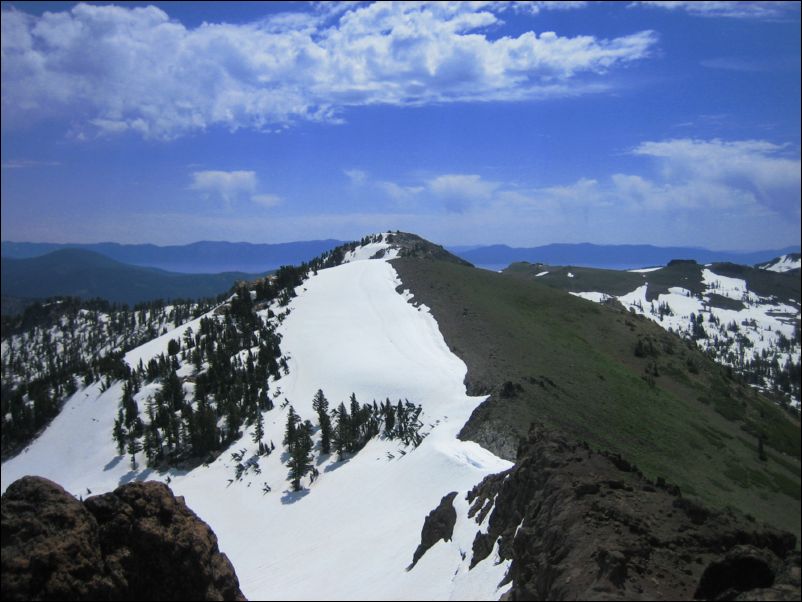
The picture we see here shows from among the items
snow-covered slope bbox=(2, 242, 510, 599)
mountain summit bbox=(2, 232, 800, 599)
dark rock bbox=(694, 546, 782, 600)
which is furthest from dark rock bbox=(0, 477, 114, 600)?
dark rock bbox=(694, 546, 782, 600)

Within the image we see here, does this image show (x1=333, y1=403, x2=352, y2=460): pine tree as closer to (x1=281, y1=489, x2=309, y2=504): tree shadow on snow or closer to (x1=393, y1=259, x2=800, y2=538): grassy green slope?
(x1=281, y1=489, x2=309, y2=504): tree shadow on snow

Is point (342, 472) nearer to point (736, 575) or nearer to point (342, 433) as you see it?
Result: point (342, 433)

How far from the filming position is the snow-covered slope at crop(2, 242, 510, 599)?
59.0 feet

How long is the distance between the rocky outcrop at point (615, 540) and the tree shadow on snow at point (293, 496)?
66.2ft

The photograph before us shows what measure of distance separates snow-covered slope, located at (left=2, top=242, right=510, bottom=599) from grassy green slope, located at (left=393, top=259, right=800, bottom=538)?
10.0 ft

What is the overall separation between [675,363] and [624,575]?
2675 inches

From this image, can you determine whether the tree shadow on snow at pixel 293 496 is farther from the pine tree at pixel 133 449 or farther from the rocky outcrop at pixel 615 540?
the pine tree at pixel 133 449

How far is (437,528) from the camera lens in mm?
17766

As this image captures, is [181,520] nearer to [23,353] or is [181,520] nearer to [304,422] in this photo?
[304,422]

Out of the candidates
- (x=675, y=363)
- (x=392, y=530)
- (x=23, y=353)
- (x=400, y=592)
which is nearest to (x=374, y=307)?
(x=675, y=363)

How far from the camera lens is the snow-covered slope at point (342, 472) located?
17984 millimetres

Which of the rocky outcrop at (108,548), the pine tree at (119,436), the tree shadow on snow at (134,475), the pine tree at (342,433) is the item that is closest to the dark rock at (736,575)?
the rocky outcrop at (108,548)

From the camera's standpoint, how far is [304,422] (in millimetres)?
44000

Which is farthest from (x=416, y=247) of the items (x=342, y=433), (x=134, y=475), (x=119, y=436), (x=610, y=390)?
(x=342, y=433)
